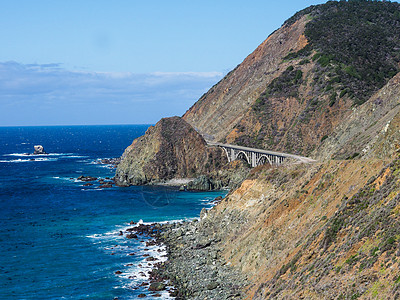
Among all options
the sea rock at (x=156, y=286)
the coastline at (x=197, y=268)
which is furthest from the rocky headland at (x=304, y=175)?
the sea rock at (x=156, y=286)

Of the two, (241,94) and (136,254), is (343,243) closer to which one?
(136,254)

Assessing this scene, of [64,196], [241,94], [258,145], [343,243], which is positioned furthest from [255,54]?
[343,243]

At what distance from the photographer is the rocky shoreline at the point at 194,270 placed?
151 ft

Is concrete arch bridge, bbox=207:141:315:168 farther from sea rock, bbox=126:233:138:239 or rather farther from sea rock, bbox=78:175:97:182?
sea rock, bbox=126:233:138:239

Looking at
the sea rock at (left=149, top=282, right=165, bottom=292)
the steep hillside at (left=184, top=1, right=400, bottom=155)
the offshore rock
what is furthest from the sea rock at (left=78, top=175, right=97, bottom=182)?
the sea rock at (left=149, top=282, right=165, bottom=292)

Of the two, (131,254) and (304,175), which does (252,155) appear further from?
(304,175)

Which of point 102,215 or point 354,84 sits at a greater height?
point 354,84

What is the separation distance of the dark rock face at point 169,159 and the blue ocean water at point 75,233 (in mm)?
8232

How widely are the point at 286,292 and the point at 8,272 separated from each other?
126 ft

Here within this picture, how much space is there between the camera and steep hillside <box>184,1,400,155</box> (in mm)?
114438

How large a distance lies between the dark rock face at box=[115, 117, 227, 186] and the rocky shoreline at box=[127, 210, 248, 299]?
180 feet

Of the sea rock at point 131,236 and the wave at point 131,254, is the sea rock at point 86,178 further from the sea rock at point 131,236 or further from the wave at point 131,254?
the sea rock at point 131,236

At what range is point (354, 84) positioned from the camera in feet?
380

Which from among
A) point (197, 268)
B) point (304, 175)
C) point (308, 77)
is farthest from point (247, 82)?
point (197, 268)
